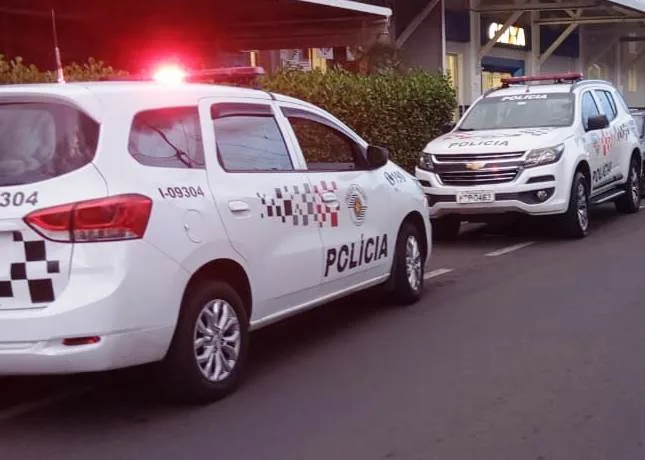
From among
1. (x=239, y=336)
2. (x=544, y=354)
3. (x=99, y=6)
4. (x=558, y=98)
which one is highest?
(x=99, y=6)

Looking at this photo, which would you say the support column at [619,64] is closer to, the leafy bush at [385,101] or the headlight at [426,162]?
the leafy bush at [385,101]

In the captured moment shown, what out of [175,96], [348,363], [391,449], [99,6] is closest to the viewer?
[391,449]

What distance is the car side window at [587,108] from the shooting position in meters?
12.7

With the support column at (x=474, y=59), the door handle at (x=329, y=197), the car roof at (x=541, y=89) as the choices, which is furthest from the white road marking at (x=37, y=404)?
the support column at (x=474, y=59)

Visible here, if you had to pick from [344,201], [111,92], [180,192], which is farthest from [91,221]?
[344,201]

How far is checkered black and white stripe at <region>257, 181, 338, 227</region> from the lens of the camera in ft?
20.3

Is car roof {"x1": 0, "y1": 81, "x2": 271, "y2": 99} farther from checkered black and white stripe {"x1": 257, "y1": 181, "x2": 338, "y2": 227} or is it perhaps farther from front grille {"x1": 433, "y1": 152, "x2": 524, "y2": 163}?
front grille {"x1": 433, "y1": 152, "x2": 524, "y2": 163}

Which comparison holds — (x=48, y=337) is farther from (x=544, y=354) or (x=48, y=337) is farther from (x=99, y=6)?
(x=99, y=6)

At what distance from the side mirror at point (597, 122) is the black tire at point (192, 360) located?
7.99 meters

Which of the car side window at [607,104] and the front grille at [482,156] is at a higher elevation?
the car side window at [607,104]

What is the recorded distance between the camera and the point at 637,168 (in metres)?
14.9

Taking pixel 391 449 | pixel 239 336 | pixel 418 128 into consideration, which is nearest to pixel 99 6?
pixel 418 128

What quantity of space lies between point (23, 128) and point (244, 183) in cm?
132

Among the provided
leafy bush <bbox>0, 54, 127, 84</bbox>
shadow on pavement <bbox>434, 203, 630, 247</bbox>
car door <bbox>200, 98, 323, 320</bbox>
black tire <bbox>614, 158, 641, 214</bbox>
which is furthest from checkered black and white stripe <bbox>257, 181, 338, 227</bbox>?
black tire <bbox>614, 158, 641, 214</bbox>
